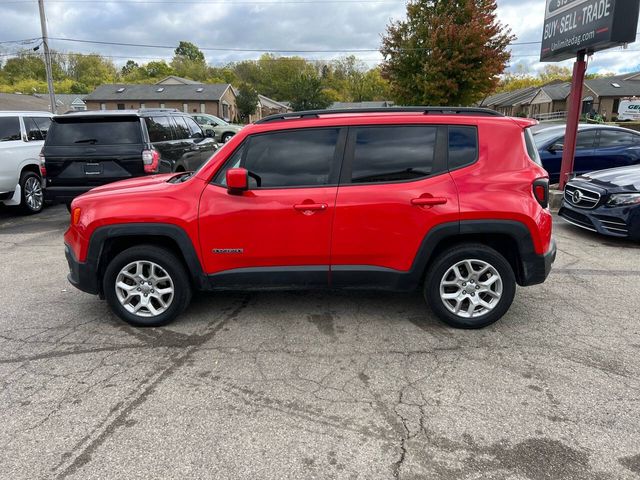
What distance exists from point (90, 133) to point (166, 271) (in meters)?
4.54

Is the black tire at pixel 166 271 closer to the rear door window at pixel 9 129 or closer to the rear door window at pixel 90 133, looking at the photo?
the rear door window at pixel 90 133

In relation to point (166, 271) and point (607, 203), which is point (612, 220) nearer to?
point (607, 203)

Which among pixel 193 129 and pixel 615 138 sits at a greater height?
pixel 193 129

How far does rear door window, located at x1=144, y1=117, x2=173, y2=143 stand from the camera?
807 cm

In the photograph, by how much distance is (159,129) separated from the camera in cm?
841

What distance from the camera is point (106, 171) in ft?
24.2

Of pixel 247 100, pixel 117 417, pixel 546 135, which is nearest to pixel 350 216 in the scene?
pixel 117 417

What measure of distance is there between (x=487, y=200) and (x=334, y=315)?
1.68 meters

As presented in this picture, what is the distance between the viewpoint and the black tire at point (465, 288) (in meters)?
3.90

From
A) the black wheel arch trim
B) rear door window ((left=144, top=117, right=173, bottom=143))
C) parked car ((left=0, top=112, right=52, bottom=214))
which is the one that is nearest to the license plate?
rear door window ((left=144, top=117, right=173, bottom=143))

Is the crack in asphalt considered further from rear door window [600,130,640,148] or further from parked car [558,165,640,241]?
rear door window [600,130,640,148]

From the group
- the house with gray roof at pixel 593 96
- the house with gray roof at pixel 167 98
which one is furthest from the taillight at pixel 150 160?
the house with gray roof at pixel 167 98

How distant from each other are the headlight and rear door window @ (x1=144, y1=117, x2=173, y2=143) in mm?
7258

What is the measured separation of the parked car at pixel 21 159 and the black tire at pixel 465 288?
8242 millimetres
